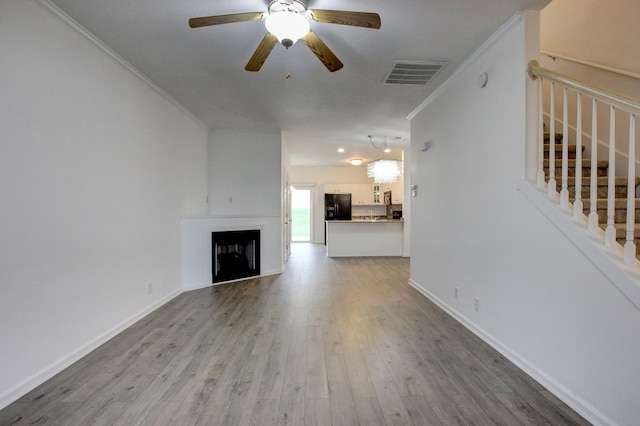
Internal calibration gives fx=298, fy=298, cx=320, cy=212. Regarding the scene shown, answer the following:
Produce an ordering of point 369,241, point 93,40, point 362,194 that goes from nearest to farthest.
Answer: point 93,40
point 369,241
point 362,194

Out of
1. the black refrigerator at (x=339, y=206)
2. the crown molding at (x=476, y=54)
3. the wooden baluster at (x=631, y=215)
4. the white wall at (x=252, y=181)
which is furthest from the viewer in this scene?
the black refrigerator at (x=339, y=206)

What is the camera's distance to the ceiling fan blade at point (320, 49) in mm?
2086

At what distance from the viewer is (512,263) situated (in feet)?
7.71

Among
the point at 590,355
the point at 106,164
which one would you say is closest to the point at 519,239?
the point at 590,355

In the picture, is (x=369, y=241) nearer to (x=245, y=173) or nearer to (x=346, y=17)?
(x=245, y=173)

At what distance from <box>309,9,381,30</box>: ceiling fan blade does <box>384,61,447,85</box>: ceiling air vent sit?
1.16 metres

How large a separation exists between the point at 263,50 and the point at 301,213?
869 centimetres

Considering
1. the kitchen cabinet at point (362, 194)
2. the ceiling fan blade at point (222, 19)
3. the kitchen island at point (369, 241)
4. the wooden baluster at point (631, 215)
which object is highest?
the ceiling fan blade at point (222, 19)

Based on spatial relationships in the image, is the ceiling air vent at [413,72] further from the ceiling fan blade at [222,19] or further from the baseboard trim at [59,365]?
the baseboard trim at [59,365]

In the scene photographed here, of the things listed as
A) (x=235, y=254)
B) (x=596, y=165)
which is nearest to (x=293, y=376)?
(x=596, y=165)

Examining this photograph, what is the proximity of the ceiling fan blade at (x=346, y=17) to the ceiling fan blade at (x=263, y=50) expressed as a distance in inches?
13.6

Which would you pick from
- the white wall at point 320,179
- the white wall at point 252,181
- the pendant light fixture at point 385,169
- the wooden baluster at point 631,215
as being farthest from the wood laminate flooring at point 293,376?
the white wall at point 320,179

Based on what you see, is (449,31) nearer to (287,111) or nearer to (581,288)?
(581,288)

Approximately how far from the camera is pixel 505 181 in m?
2.44
